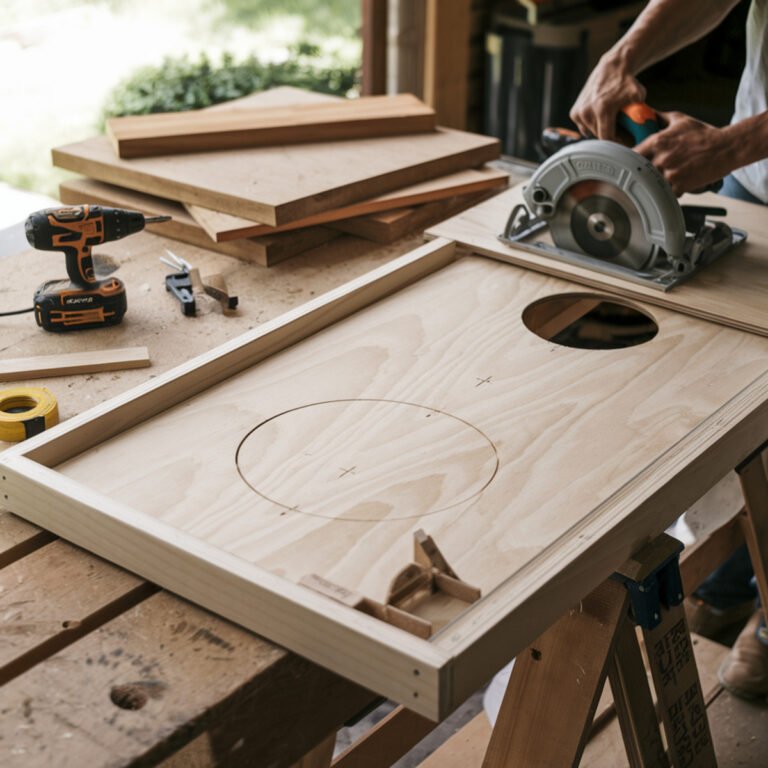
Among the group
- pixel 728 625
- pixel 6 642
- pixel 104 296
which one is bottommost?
pixel 728 625

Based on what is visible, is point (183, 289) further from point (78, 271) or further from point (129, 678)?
point (129, 678)

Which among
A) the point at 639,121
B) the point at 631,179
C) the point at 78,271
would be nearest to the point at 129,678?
the point at 78,271

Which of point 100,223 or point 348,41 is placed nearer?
point 100,223

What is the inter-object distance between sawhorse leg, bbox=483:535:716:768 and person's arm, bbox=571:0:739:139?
3.65 feet

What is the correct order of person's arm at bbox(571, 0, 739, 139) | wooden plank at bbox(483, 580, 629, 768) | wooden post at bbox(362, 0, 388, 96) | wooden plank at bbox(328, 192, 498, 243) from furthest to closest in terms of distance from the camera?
wooden post at bbox(362, 0, 388, 96) < wooden plank at bbox(328, 192, 498, 243) < person's arm at bbox(571, 0, 739, 139) < wooden plank at bbox(483, 580, 629, 768)

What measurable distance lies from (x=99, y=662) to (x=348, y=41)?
7021 mm

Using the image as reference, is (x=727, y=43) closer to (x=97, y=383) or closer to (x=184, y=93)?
(x=184, y=93)

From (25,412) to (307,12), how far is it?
263 inches

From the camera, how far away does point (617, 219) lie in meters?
2.12

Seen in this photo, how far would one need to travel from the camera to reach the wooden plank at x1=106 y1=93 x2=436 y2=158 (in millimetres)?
2549

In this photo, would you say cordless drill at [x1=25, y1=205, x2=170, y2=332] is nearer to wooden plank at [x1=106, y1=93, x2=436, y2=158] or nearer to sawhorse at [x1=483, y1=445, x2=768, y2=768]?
wooden plank at [x1=106, y1=93, x2=436, y2=158]

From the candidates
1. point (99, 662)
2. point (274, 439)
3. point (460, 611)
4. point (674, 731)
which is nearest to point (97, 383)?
point (274, 439)

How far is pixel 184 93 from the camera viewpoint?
6621 millimetres

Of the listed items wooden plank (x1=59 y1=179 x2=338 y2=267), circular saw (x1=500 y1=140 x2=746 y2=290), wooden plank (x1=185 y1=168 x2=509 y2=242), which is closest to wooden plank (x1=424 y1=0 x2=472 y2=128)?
wooden plank (x1=185 y1=168 x2=509 y2=242)
